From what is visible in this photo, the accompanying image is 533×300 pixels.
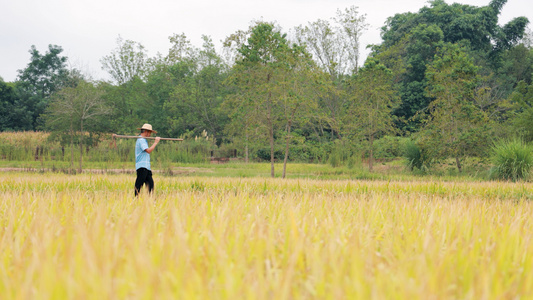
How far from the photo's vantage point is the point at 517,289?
1.30 meters

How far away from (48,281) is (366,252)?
125 cm

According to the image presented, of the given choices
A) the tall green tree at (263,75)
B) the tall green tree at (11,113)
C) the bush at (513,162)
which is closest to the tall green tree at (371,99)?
the tall green tree at (263,75)

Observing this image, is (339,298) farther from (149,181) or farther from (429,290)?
(149,181)

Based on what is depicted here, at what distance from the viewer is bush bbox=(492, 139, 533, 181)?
487 inches

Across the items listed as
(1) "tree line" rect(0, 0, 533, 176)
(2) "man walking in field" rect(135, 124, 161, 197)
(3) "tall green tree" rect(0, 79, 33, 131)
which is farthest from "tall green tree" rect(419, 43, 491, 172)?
(3) "tall green tree" rect(0, 79, 33, 131)

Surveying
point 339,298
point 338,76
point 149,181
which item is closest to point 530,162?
point 149,181

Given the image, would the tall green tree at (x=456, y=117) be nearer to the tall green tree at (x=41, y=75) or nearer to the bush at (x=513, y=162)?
the bush at (x=513, y=162)

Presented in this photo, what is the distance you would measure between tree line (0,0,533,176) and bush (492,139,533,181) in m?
2.81

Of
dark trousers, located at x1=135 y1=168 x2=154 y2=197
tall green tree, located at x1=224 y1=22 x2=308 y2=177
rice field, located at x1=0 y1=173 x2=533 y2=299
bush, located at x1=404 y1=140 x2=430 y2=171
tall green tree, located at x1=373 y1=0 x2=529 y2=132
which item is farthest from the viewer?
tall green tree, located at x1=373 y1=0 x2=529 y2=132

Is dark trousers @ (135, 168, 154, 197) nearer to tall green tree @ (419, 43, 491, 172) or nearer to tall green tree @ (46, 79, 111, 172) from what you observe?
tall green tree @ (46, 79, 111, 172)

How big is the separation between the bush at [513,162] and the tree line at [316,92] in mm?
2805

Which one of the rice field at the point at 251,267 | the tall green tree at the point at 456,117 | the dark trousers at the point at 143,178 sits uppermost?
the tall green tree at the point at 456,117

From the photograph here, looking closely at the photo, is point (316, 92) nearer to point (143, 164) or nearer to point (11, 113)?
point (143, 164)

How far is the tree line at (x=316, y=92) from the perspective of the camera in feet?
49.0
